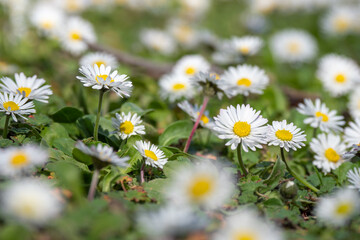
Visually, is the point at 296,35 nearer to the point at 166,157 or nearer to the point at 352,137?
the point at 352,137

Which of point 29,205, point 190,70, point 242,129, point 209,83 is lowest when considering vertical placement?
point 29,205

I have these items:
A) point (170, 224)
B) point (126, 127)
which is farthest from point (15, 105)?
point (170, 224)

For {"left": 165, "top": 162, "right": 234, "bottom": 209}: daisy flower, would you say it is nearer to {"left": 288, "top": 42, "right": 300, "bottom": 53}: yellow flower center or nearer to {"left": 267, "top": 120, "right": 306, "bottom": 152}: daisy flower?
{"left": 267, "top": 120, "right": 306, "bottom": 152}: daisy flower

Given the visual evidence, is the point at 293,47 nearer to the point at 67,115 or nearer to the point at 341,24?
the point at 341,24

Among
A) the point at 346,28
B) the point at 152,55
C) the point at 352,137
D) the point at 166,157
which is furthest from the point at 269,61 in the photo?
the point at 166,157

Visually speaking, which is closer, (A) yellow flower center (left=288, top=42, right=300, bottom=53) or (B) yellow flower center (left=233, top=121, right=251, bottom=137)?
(B) yellow flower center (left=233, top=121, right=251, bottom=137)

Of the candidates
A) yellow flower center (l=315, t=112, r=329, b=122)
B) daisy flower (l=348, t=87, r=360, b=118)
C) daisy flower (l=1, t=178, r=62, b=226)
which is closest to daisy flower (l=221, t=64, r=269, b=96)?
yellow flower center (l=315, t=112, r=329, b=122)
